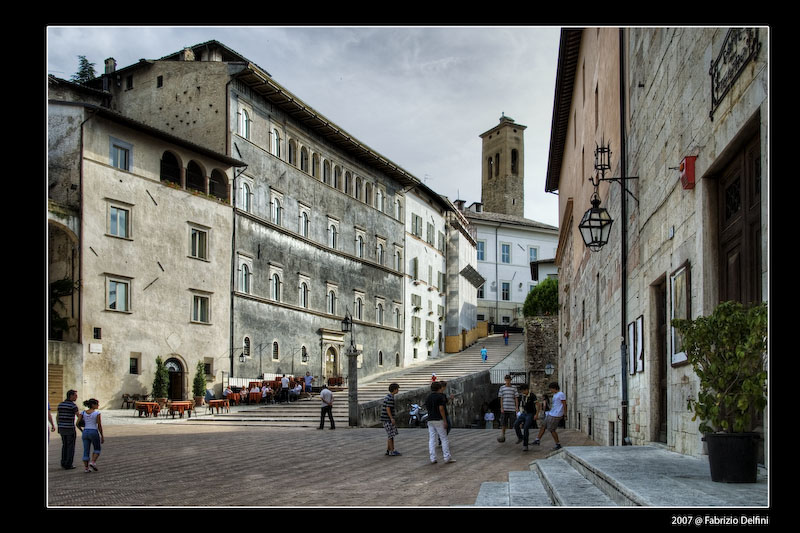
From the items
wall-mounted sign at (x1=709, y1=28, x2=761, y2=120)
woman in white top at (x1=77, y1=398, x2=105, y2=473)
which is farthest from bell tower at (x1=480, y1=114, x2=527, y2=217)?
wall-mounted sign at (x1=709, y1=28, x2=761, y2=120)

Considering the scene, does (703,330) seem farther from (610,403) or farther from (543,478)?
(610,403)

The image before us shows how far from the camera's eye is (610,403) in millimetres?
15445

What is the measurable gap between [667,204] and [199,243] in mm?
26411

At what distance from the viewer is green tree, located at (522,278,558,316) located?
56.8 m

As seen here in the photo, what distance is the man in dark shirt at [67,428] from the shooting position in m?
13.5

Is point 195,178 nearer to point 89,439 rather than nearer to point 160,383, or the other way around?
point 160,383

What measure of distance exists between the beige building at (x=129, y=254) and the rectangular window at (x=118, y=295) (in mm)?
38

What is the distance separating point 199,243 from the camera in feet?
112

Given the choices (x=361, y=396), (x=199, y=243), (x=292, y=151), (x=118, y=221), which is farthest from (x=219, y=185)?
(x=361, y=396)

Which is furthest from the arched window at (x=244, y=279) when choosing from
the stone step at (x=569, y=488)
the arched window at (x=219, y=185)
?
the stone step at (x=569, y=488)

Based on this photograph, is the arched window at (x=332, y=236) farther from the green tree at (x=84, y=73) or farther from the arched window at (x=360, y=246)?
the green tree at (x=84, y=73)

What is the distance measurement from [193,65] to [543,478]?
31504 mm

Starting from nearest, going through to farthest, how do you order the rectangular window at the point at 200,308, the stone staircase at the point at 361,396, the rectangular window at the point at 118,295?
1. the stone staircase at the point at 361,396
2. the rectangular window at the point at 118,295
3. the rectangular window at the point at 200,308
